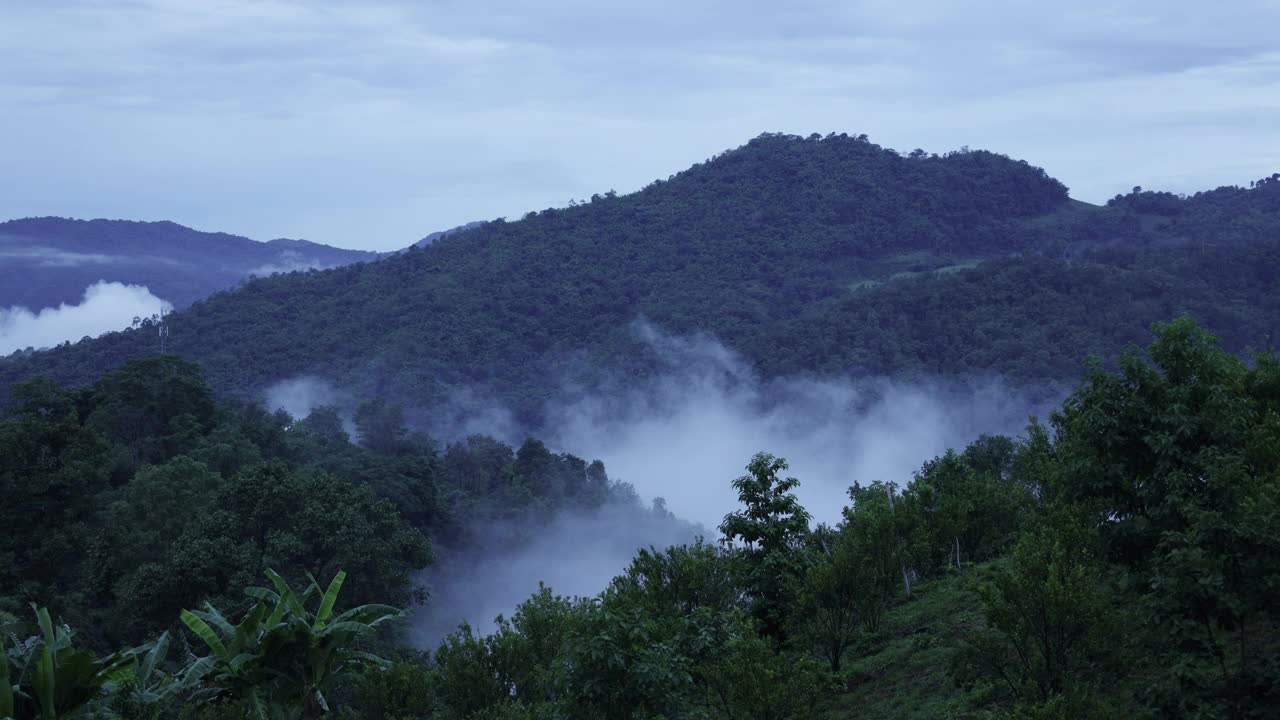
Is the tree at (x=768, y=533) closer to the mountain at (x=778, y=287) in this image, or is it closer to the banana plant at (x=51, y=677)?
the banana plant at (x=51, y=677)

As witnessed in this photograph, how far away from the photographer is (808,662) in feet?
48.8

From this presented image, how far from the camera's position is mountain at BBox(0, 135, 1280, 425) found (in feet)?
370

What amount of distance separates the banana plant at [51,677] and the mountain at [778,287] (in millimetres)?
87878

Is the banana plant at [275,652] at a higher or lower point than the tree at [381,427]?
higher

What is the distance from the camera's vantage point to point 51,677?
11.6 meters

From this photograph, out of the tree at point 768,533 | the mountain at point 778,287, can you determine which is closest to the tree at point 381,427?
the mountain at point 778,287

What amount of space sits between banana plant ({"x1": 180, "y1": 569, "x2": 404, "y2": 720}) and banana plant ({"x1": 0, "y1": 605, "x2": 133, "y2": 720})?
104 cm

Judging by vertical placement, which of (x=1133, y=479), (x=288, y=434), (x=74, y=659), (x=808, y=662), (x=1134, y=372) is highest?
(x=1134, y=372)

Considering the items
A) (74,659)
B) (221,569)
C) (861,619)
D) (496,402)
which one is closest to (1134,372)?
(861,619)

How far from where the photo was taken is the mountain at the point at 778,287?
11262 centimetres

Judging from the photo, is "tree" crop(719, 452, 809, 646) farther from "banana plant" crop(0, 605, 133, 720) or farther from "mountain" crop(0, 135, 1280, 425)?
"mountain" crop(0, 135, 1280, 425)

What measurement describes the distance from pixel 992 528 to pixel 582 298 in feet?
409

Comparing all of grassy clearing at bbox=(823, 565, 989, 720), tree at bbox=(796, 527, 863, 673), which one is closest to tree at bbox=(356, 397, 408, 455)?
grassy clearing at bbox=(823, 565, 989, 720)

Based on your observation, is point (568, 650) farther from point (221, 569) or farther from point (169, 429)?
point (169, 429)
